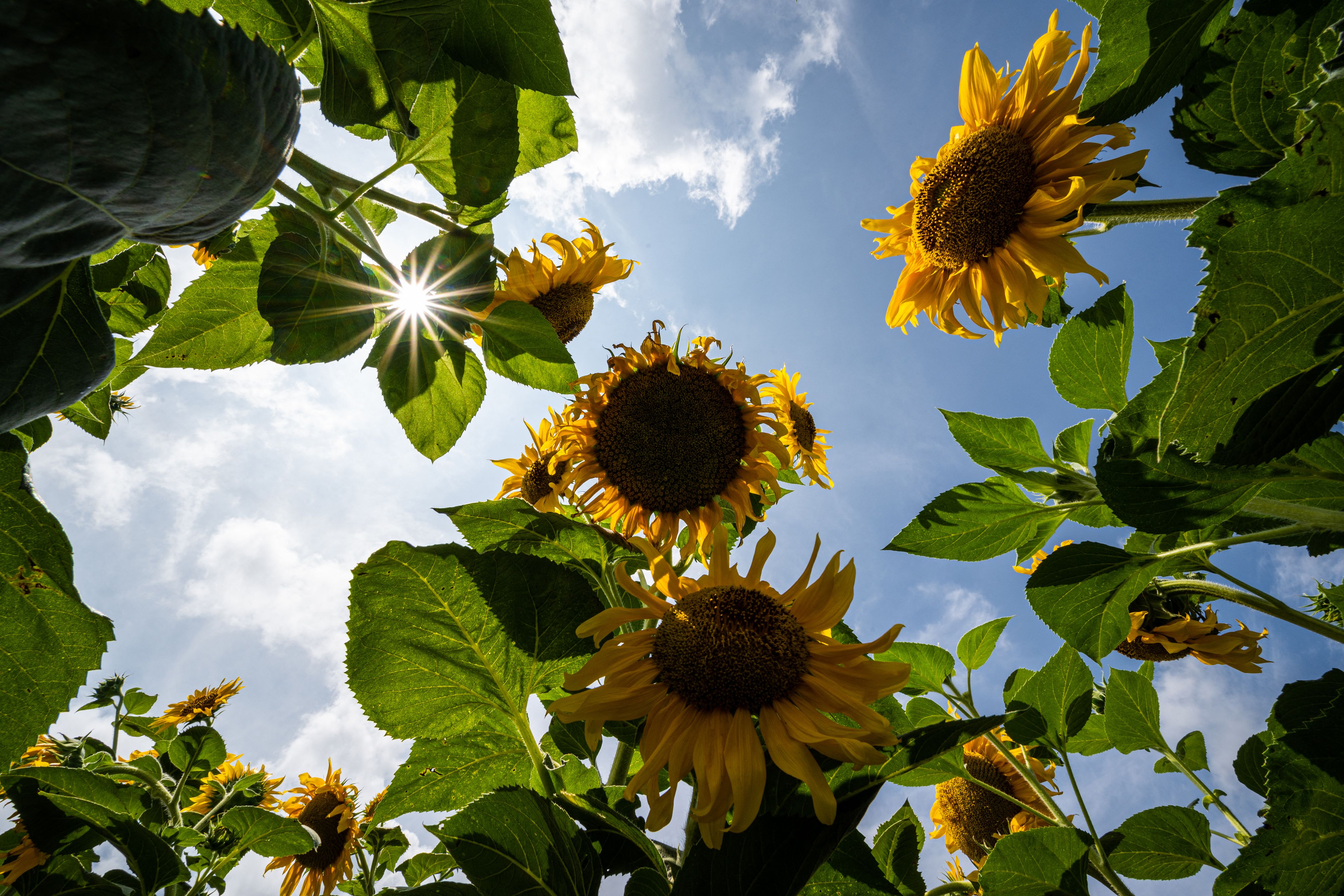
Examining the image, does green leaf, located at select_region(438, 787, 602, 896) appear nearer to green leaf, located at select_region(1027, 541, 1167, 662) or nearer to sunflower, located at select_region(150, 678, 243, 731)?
green leaf, located at select_region(1027, 541, 1167, 662)

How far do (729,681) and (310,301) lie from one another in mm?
1079

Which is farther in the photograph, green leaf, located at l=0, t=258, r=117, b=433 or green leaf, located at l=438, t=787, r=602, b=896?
green leaf, located at l=438, t=787, r=602, b=896

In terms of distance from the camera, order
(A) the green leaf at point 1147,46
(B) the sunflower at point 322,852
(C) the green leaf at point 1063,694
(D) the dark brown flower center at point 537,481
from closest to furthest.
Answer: (A) the green leaf at point 1147,46 → (C) the green leaf at point 1063,694 → (D) the dark brown flower center at point 537,481 → (B) the sunflower at point 322,852

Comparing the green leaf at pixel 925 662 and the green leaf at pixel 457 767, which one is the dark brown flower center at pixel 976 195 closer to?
the green leaf at pixel 925 662

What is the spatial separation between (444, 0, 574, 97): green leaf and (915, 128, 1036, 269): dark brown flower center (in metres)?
1.20

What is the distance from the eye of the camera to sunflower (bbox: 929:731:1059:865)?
9.79 ft

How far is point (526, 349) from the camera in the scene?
59.7 inches

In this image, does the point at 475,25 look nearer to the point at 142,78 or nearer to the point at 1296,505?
the point at 142,78

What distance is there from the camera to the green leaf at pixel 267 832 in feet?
7.87

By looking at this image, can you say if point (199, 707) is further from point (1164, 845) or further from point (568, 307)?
point (1164, 845)

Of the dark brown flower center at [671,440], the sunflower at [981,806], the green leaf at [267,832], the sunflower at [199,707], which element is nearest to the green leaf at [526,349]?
the dark brown flower center at [671,440]

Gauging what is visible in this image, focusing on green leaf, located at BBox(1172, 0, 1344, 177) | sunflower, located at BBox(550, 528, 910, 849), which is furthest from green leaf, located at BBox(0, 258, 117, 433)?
green leaf, located at BBox(1172, 0, 1344, 177)

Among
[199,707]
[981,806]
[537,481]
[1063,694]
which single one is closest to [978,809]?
[981,806]

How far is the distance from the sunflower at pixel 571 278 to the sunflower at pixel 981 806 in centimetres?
258
